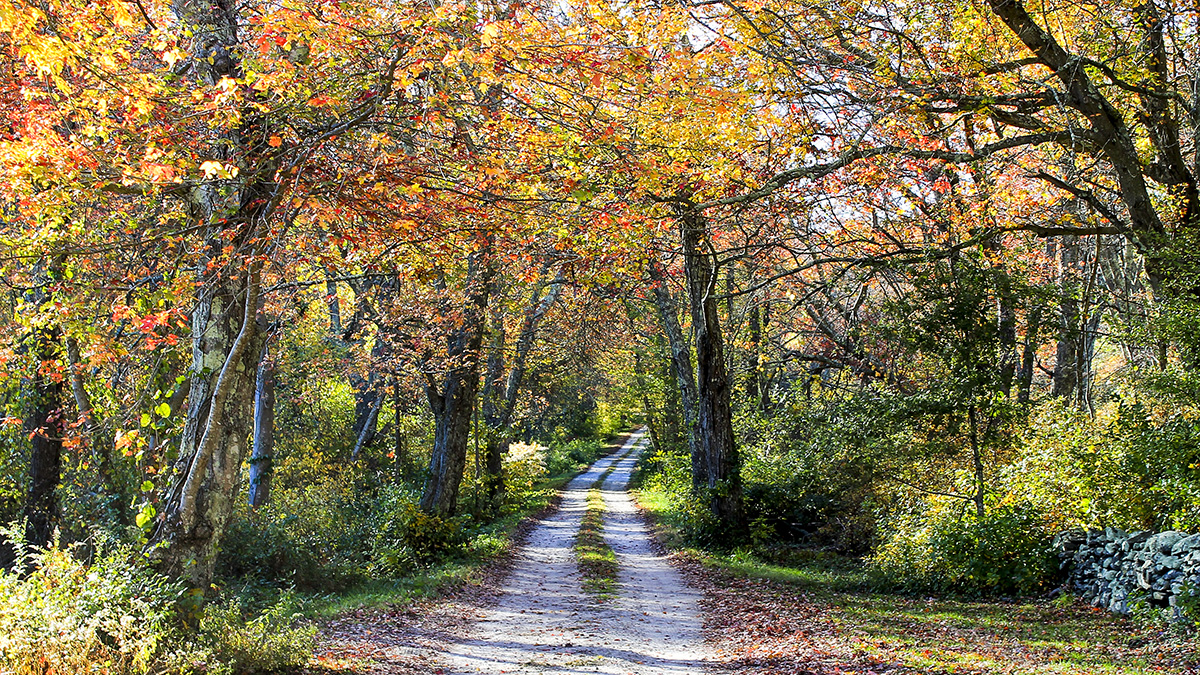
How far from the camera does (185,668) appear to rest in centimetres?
538

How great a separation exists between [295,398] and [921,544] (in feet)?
54.9

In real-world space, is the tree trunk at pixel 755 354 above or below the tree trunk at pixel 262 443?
above

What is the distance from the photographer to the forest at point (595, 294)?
6305 mm

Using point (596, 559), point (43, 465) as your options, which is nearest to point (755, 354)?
point (596, 559)

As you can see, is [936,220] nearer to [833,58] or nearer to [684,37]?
[833,58]

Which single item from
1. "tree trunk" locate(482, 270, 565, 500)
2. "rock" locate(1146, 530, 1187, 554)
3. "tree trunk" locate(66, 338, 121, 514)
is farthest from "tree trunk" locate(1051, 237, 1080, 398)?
"tree trunk" locate(66, 338, 121, 514)

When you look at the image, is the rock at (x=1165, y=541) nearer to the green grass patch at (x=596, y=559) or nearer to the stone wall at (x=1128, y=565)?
the stone wall at (x=1128, y=565)

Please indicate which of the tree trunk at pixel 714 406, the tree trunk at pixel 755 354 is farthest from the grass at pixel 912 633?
the tree trunk at pixel 755 354

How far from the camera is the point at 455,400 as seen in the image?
55.2 ft

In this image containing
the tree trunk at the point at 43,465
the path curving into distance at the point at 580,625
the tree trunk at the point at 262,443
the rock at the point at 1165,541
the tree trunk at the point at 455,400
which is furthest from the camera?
the tree trunk at the point at 262,443

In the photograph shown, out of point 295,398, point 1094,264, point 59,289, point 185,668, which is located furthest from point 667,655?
point 295,398

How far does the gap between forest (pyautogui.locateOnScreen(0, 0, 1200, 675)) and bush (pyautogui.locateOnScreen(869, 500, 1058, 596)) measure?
0.13ft

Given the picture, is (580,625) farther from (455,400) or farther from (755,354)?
(755,354)

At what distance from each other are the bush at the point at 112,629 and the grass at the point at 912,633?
441cm
